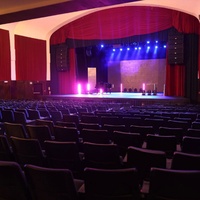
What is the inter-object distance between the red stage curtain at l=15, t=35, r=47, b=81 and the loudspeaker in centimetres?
854

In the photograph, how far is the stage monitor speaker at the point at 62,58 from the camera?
15.6 meters

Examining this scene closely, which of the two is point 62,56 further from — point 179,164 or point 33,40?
point 179,164

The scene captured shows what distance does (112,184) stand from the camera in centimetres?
175

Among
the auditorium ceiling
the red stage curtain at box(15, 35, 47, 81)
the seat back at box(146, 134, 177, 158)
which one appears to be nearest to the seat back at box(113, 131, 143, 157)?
the seat back at box(146, 134, 177, 158)

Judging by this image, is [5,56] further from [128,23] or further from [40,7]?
[40,7]

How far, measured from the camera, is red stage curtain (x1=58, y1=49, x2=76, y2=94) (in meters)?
15.8

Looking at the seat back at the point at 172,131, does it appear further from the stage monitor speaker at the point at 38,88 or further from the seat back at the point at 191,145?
the stage monitor speaker at the point at 38,88

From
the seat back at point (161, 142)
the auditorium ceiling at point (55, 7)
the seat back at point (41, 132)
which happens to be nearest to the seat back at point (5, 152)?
the seat back at point (41, 132)

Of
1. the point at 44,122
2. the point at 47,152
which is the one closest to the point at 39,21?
the point at 44,122

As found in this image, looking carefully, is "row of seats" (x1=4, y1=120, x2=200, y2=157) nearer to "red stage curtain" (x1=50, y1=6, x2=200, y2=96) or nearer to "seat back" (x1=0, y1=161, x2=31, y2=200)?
"seat back" (x1=0, y1=161, x2=31, y2=200)

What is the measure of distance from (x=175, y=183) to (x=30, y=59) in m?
14.6

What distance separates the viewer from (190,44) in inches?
472

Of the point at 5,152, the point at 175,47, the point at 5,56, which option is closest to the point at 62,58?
the point at 5,56

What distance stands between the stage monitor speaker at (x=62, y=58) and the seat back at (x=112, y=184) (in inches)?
570
